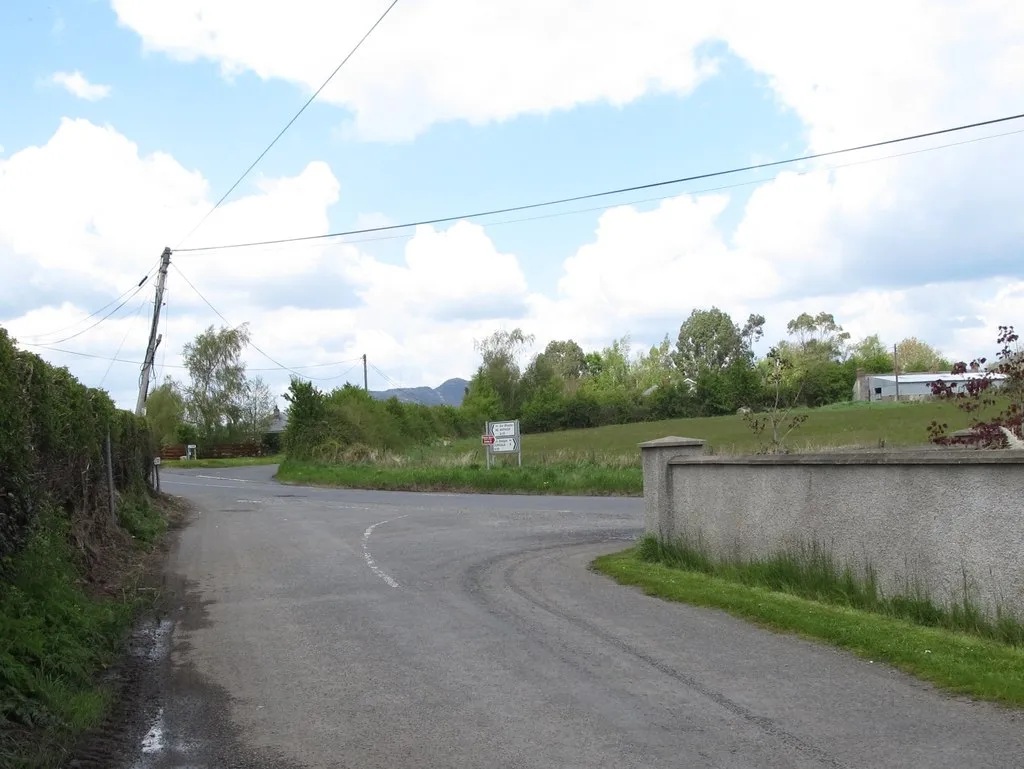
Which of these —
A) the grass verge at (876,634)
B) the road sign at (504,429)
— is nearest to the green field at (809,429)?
the road sign at (504,429)

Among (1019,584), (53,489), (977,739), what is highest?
(53,489)

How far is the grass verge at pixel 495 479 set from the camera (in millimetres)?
32000

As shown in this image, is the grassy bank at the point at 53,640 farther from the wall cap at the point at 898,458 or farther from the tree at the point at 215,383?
the tree at the point at 215,383

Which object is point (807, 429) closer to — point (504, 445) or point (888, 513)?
point (504, 445)

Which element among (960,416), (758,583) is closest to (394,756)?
(758,583)

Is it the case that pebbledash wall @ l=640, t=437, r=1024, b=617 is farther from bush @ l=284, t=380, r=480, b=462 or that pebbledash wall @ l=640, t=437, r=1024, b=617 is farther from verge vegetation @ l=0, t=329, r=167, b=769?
bush @ l=284, t=380, r=480, b=462

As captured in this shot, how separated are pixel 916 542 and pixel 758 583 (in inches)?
104

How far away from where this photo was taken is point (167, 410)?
3565 inches

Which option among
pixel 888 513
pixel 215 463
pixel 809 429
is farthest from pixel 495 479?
pixel 215 463

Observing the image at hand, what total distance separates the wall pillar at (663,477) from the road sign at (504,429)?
79.7ft

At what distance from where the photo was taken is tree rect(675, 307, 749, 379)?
125m

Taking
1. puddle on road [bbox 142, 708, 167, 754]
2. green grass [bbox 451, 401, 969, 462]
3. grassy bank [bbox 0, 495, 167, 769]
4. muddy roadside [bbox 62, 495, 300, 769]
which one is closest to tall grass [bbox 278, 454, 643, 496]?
green grass [bbox 451, 401, 969, 462]

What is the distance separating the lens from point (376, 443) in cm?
5262

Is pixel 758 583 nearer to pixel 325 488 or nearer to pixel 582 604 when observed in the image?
pixel 582 604
